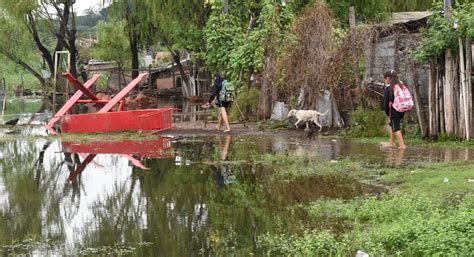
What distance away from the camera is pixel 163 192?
9914 mm

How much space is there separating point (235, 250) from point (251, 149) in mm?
7683

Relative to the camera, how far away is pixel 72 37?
40.3 m

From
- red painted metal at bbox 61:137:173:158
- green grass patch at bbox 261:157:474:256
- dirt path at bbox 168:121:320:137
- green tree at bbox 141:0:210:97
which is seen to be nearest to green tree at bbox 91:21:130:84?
green tree at bbox 141:0:210:97

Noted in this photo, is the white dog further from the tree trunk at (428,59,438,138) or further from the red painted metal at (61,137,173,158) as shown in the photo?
the tree trunk at (428,59,438,138)

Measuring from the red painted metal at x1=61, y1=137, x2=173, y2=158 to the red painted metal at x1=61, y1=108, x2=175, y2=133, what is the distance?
43.3 inches

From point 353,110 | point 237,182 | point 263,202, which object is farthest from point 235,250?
point 353,110

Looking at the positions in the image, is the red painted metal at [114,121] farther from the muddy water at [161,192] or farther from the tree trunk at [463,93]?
the tree trunk at [463,93]

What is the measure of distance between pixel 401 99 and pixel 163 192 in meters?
5.25

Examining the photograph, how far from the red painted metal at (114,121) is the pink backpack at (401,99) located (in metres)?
7.02

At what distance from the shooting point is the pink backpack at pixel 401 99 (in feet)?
42.2

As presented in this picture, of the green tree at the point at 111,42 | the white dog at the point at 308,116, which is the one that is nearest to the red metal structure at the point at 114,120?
the white dog at the point at 308,116

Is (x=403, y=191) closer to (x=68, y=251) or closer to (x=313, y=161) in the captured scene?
(x=313, y=161)

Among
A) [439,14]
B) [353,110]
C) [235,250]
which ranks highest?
[439,14]

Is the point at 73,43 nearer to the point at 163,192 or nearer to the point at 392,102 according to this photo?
the point at 392,102
